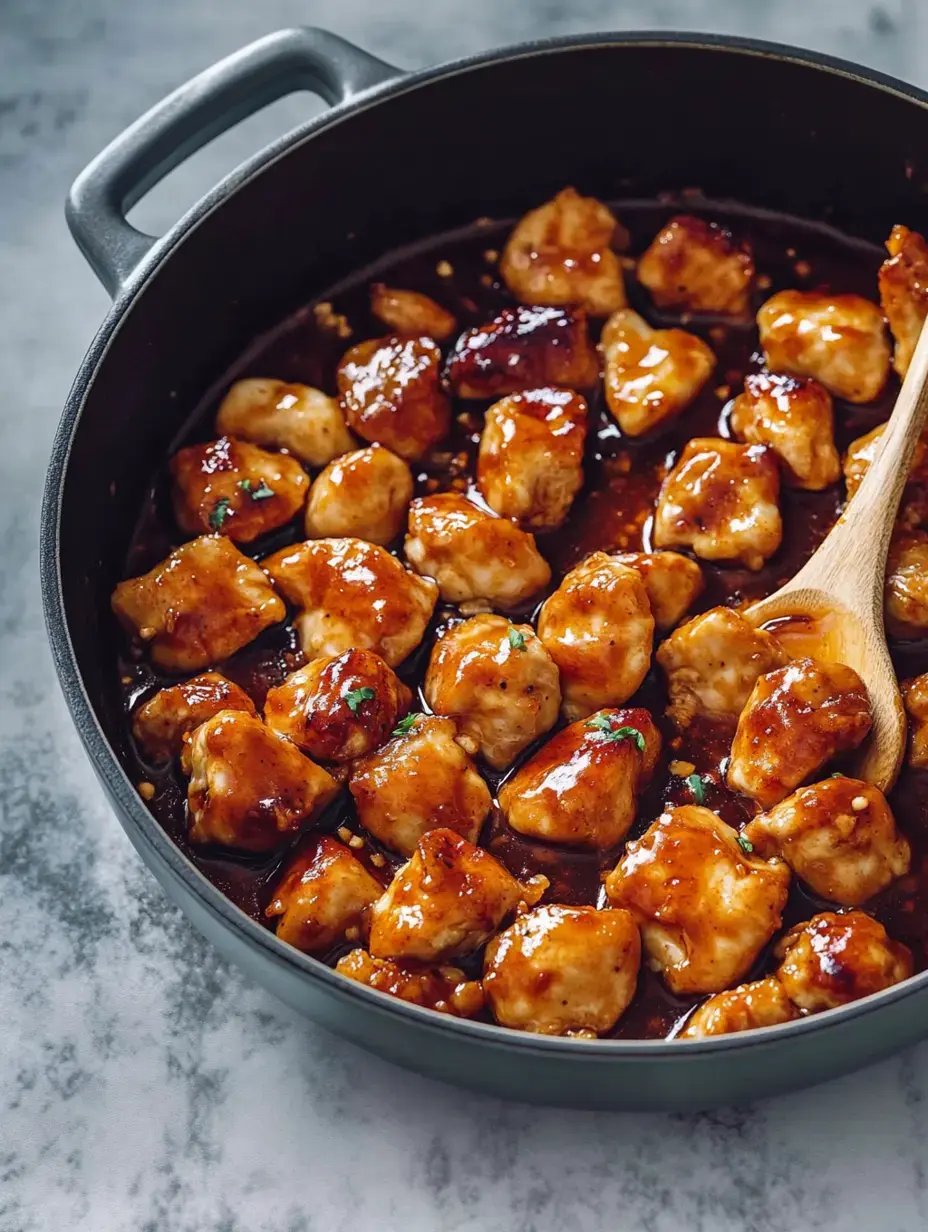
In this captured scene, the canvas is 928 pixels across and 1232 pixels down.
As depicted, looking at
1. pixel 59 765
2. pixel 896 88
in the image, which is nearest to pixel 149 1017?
pixel 59 765

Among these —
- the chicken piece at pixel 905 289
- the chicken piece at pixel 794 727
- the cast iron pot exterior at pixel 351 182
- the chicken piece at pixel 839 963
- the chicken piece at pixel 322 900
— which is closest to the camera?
the chicken piece at pixel 839 963

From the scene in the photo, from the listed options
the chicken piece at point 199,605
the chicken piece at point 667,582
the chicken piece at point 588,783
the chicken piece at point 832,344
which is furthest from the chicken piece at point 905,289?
the chicken piece at point 199,605

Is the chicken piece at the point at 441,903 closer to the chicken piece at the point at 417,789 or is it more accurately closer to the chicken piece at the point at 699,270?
the chicken piece at the point at 417,789

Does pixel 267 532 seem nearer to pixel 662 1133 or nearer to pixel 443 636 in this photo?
pixel 443 636

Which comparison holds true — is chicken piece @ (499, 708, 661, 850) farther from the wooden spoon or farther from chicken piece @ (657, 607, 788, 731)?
the wooden spoon

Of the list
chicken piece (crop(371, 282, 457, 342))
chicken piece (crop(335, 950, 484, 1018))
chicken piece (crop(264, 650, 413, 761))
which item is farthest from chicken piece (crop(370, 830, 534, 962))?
chicken piece (crop(371, 282, 457, 342))

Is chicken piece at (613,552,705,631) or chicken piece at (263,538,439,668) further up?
chicken piece at (613,552,705,631)
